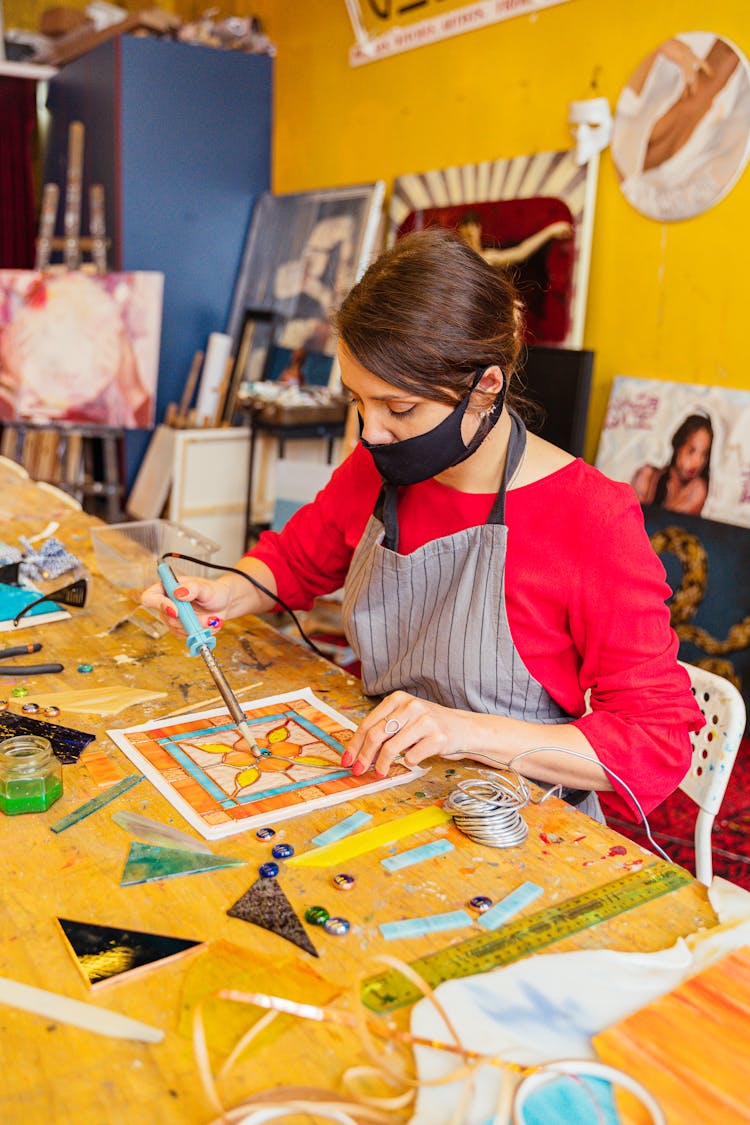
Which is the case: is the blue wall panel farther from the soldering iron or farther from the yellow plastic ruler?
the yellow plastic ruler

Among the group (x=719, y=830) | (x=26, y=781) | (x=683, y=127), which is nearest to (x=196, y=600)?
(x=26, y=781)

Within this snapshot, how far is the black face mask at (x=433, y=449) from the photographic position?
4.63ft

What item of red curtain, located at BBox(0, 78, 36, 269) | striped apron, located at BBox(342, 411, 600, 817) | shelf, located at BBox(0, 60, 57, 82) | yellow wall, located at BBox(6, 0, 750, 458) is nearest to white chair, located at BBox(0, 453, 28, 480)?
striped apron, located at BBox(342, 411, 600, 817)

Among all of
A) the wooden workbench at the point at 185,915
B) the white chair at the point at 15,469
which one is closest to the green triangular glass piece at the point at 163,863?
the wooden workbench at the point at 185,915

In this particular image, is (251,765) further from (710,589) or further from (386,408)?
(710,589)

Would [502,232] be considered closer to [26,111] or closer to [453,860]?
[453,860]

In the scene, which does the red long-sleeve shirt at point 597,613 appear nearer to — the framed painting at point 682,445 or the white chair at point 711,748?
the white chair at point 711,748

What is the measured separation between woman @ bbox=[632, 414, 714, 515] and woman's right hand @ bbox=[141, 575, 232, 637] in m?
1.95

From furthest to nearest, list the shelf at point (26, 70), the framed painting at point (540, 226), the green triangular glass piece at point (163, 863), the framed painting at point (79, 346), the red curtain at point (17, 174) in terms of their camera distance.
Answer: the red curtain at point (17, 174) < the shelf at point (26, 70) < the framed painting at point (79, 346) < the framed painting at point (540, 226) < the green triangular glass piece at point (163, 863)

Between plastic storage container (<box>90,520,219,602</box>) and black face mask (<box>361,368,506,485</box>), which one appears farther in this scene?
plastic storage container (<box>90,520,219,602</box>)

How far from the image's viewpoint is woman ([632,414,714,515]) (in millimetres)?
3189

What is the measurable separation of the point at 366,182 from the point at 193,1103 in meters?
4.64

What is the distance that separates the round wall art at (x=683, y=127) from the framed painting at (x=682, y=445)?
59 centimetres

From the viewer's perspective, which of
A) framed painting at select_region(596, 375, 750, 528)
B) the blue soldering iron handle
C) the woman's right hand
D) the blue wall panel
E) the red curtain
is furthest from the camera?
the red curtain
